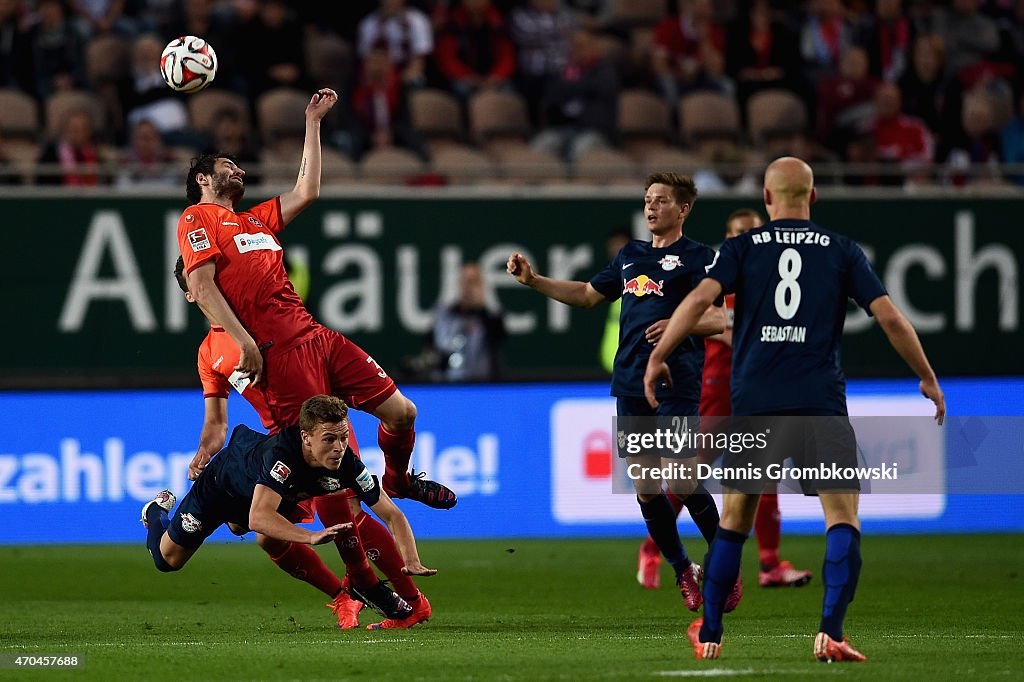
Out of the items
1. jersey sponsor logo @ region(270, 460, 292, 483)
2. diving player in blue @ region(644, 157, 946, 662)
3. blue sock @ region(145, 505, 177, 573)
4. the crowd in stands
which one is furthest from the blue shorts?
the crowd in stands

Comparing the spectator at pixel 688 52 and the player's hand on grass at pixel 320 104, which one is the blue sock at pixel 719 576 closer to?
the player's hand on grass at pixel 320 104

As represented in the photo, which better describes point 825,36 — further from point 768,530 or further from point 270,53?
point 768,530

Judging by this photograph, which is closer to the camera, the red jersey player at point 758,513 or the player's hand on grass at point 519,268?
the player's hand on grass at point 519,268

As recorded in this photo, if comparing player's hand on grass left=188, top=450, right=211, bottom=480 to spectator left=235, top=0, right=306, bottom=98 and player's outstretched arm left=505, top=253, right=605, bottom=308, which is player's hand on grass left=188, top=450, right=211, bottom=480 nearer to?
player's outstretched arm left=505, top=253, right=605, bottom=308

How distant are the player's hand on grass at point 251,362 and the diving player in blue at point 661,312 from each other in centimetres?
150

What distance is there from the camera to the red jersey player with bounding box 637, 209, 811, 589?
1102 centimetres

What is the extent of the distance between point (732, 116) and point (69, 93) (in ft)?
22.4

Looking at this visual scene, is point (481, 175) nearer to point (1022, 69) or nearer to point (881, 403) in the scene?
point (881, 403)

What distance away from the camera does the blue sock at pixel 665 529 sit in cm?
932

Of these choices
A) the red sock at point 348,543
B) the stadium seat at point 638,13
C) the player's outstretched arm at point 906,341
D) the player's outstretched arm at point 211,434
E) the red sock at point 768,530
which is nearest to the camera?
the player's outstretched arm at point 906,341

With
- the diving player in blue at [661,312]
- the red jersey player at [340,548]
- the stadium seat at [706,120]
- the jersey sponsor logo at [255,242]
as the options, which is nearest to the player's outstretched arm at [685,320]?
the diving player in blue at [661,312]

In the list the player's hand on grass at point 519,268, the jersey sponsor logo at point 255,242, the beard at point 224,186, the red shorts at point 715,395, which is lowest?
the red shorts at point 715,395

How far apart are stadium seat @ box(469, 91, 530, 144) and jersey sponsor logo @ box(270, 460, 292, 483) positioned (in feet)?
33.7

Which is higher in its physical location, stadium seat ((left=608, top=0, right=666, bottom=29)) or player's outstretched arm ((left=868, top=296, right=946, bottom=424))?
stadium seat ((left=608, top=0, right=666, bottom=29))
